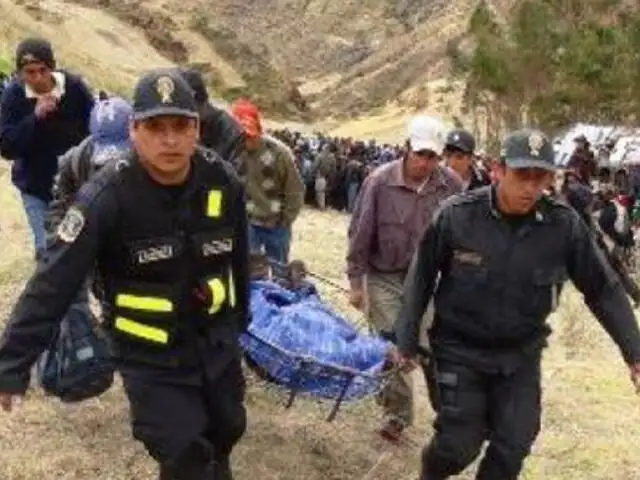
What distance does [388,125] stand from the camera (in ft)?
183

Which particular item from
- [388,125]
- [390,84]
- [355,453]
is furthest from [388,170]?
[390,84]

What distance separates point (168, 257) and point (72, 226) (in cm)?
31

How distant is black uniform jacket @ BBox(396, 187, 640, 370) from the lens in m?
4.74

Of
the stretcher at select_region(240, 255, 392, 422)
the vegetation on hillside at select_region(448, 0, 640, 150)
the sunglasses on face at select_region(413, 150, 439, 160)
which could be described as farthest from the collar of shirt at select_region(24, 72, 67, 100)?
the vegetation on hillside at select_region(448, 0, 640, 150)

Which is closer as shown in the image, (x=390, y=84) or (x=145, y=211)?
(x=145, y=211)

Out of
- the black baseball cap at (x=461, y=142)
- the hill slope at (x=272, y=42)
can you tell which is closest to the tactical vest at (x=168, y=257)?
the black baseball cap at (x=461, y=142)

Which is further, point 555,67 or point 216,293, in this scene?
point 555,67

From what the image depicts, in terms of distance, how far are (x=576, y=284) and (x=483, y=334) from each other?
0.39m

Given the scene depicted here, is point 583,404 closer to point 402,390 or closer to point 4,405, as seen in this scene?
point 402,390

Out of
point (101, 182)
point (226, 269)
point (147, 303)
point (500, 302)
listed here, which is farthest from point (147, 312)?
point (500, 302)

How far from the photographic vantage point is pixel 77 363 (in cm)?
547

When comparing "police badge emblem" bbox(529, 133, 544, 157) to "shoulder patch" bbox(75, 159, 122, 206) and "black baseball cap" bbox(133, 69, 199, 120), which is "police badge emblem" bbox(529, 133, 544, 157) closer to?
"black baseball cap" bbox(133, 69, 199, 120)

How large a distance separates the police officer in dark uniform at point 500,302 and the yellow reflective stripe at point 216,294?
3.17ft

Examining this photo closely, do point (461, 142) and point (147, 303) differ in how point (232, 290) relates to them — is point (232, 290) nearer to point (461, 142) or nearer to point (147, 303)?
point (147, 303)
